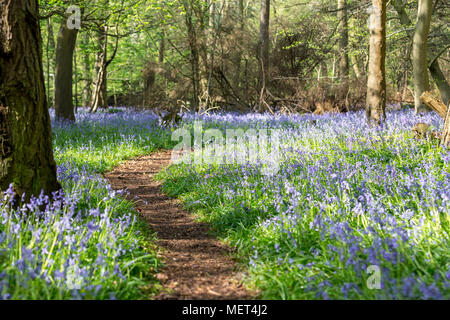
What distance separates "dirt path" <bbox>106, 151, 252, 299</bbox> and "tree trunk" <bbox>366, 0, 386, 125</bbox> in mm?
5313

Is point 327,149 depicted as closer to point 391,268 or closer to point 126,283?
point 391,268

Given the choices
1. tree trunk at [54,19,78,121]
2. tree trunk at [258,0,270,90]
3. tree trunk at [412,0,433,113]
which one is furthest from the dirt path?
tree trunk at [258,0,270,90]

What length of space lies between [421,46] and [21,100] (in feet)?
33.7

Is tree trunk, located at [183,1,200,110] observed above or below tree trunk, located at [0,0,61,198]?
above

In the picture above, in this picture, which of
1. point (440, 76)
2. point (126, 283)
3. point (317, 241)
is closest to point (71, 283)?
point (126, 283)

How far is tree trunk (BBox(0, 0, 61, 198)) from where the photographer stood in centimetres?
360

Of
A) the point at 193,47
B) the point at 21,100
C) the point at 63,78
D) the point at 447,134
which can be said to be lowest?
the point at 447,134

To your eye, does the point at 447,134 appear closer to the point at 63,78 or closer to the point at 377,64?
the point at 377,64

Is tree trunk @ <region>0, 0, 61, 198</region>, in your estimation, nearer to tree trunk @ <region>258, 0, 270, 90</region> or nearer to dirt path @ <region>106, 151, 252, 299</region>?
dirt path @ <region>106, 151, 252, 299</region>

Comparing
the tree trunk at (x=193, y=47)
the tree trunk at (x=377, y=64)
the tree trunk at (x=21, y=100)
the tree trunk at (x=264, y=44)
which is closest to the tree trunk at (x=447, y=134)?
the tree trunk at (x=377, y=64)

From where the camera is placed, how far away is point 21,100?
370 cm

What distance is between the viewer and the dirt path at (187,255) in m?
3.04

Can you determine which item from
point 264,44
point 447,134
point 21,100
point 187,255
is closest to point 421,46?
point 447,134

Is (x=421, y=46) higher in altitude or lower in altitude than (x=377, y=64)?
higher
